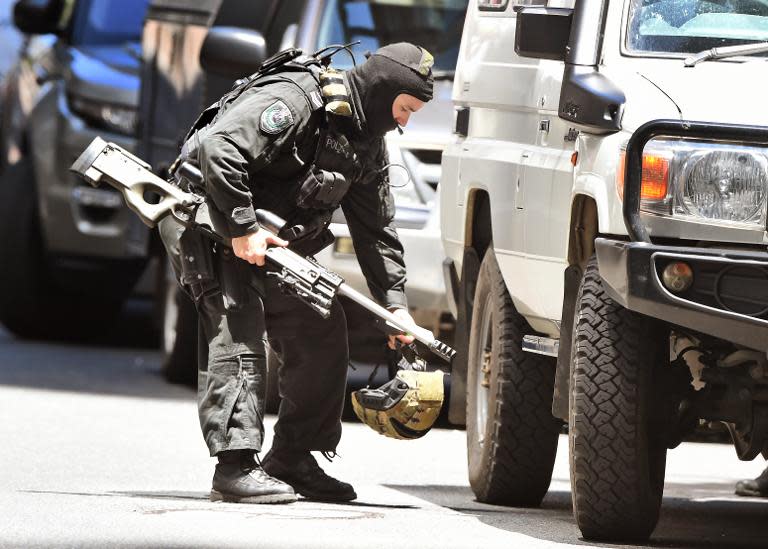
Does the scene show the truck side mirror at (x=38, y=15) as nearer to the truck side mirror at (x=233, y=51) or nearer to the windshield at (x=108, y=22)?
the windshield at (x=108, y=22)

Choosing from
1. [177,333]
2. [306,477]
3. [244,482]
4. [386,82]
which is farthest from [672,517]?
[177,333]

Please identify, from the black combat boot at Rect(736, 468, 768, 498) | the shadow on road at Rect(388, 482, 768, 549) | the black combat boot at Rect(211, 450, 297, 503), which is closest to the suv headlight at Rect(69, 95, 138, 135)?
the shadow on road at Rect(388, 482, 768, 549)

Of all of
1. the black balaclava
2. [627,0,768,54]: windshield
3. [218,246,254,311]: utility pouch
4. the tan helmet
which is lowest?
the tan helmet

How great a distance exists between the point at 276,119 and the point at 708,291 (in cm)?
179

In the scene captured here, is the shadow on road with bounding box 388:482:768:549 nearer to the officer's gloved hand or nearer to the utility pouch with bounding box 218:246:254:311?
the utility pouch with bounding box 218:246:254:311

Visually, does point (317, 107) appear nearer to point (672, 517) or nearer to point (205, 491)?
point (205, 491)

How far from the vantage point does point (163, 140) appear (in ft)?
40.9

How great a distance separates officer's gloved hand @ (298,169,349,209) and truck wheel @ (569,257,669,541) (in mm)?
1201

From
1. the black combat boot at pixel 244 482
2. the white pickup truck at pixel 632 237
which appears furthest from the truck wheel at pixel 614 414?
the black combat boot at pixel 244 482

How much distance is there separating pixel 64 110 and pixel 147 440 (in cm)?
429

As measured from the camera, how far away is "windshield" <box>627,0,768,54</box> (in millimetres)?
6406

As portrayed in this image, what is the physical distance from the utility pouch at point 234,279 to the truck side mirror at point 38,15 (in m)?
6.79

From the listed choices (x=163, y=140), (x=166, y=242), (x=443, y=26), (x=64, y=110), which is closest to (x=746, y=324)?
(x=166, y=242)

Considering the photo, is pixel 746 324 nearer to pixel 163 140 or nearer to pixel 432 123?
pixel 432 123
